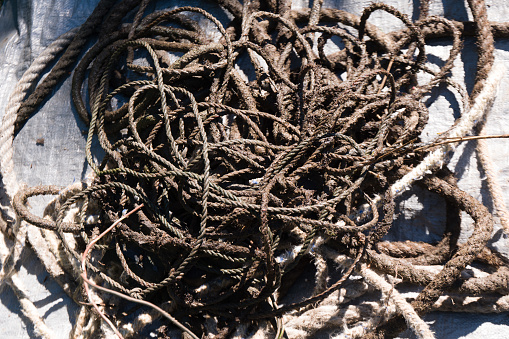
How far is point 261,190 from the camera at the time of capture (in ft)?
3.25

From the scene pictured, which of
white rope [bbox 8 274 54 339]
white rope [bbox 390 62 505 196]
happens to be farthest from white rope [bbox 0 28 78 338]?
white rope [bbox 390 62 505 196]

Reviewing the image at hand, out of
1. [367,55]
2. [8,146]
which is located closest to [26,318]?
[8,146]

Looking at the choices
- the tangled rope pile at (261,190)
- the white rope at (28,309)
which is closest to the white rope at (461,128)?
the tangled rope pile at (261,190)

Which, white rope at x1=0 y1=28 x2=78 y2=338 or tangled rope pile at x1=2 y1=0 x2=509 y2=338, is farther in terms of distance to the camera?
white rope at x1=0 y1=28 x2=78 y2=338

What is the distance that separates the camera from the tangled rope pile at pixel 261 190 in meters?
1.00

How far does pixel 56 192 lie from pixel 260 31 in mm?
740

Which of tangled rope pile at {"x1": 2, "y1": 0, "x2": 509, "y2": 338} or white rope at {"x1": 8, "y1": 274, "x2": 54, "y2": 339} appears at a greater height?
tangled rope pile at {"x1": 2, "y1": 0, "x2": 509, "y2": 338}

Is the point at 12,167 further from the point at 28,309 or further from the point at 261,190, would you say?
the point at 261,190

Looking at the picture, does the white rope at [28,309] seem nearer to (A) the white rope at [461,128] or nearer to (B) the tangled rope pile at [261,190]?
(B) the tangled rope pile at [261,190]

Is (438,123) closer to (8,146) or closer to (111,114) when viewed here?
(111,114)

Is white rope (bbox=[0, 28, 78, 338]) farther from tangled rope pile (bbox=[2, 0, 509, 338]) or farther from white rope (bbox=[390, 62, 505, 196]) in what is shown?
white rope (bbox=[390, 62, 505, 196])

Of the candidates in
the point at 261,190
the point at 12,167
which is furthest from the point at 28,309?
the point at 261,190

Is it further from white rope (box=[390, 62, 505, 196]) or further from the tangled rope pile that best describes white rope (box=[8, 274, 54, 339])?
white rope (box=[390, 62, 505, 196])

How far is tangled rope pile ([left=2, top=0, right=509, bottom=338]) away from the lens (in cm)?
100
